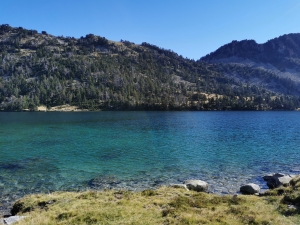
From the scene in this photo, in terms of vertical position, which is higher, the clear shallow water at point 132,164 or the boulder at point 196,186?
the boulder at point 196,186

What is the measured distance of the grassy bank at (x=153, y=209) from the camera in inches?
577

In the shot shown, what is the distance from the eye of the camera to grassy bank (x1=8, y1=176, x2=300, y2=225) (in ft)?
48.1

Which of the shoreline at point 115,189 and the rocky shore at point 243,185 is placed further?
the shoreline at point 115,189

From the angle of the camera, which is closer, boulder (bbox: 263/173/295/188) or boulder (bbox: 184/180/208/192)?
boulder (bbox: 184/180/208/192)

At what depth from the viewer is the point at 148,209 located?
56.4ft

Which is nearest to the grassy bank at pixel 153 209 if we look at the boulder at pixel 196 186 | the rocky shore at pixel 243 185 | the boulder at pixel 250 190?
the rocky shore at pixel 243 185

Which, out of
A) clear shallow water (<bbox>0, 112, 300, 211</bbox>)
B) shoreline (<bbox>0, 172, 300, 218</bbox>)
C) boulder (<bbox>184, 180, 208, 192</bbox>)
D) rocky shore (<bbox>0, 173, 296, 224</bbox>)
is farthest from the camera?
clear shallow water (<bbox>0, 112, 300, 211</bbox>)

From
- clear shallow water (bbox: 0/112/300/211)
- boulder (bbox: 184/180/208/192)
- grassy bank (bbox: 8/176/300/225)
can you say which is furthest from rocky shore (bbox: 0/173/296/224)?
grassy bank (bbox: 8/176/300/225)

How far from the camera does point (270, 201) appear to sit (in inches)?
774

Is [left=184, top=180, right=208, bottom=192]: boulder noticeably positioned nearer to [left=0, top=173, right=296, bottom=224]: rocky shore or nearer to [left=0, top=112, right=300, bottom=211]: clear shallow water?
[left=0, top=173, right=296, bottom=224]: rocky shore

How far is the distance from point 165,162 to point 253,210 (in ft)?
85.5

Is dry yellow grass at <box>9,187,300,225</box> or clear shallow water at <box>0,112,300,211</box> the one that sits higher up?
dry yellow grass at <box>9,187,300,225</box>

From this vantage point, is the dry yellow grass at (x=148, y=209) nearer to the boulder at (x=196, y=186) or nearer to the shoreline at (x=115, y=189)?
the shoreline at (x=115, y=189)

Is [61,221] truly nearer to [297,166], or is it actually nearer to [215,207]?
[215,207]
